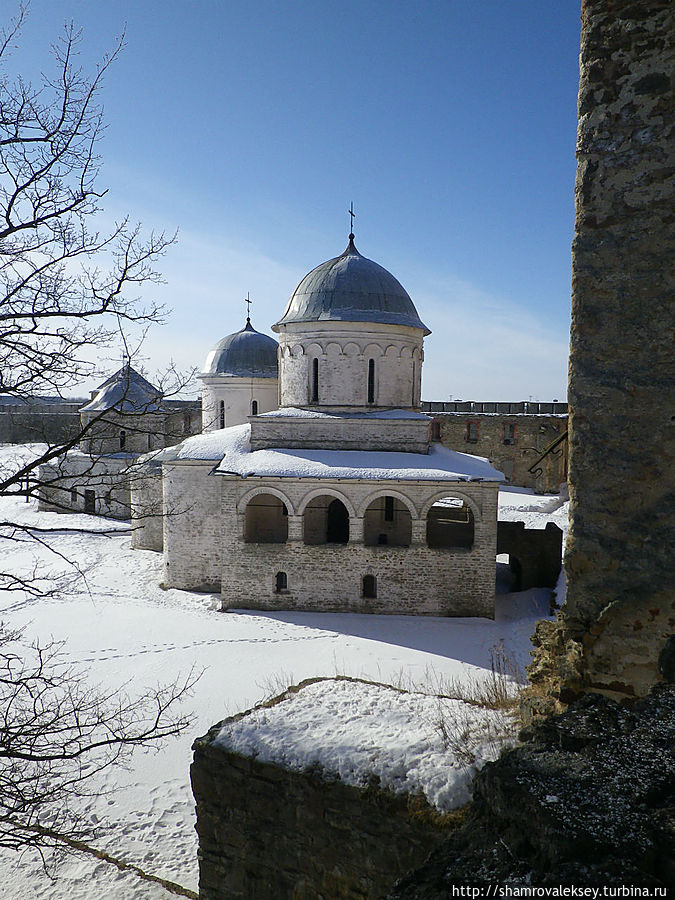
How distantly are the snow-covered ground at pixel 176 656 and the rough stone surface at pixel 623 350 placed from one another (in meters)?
4.09

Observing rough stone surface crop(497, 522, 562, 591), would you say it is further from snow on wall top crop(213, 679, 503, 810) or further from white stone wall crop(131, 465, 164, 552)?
white stone wall crop(131, 465, 164, 552)

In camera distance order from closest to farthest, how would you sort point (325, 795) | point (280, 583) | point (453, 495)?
point (325, 795) < point (453, 495) < point (280, 583)

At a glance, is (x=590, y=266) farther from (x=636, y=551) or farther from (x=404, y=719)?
(x=404, y=719)

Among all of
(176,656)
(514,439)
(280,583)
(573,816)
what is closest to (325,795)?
(573,816)

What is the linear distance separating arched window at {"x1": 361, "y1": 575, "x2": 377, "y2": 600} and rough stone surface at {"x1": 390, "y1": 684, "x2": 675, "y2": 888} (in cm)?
1136

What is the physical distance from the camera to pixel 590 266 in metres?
4.31

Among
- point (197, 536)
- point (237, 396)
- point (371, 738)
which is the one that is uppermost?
point (237, 396)

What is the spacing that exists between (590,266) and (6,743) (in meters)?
5.28

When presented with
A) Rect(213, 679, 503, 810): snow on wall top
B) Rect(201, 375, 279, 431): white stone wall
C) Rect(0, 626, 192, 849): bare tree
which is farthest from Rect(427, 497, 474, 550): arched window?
Rect(213, 679, 503, 810): snow on wall top

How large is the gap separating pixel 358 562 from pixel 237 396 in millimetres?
10188

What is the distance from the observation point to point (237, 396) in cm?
2177

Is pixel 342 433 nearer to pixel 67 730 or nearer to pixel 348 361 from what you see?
pixel 348 361

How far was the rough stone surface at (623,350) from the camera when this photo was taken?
13.5 feet

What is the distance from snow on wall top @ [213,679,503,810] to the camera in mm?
4480
